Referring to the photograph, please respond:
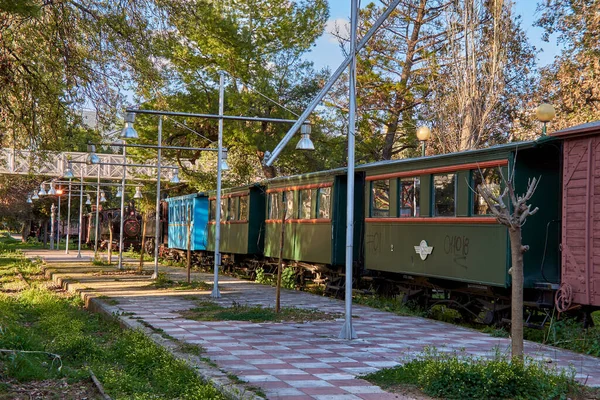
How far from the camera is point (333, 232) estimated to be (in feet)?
57.4

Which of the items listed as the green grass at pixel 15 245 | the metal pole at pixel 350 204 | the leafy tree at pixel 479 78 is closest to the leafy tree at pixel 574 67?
the leafy tree at pixel 479 78

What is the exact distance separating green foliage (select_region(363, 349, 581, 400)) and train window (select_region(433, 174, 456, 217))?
5.86 metres

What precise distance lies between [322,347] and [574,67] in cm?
1588

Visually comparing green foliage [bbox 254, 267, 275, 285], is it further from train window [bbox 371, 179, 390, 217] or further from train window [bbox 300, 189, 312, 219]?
train window [bbox 371, 179, 390, 217]

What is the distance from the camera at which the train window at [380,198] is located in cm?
1539

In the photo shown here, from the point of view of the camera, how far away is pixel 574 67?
2205 cm

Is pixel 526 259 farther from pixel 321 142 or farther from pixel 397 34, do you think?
pixel 321 142

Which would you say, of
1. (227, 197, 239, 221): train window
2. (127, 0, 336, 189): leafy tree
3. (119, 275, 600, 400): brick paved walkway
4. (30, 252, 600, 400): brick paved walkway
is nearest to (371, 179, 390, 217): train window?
(30, 252, 600, 400): brick paved walkway

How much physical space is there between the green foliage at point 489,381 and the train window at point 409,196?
23.1 ft

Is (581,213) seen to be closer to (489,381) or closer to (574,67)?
(489,381)

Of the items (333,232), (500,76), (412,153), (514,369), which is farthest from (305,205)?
(412,153)

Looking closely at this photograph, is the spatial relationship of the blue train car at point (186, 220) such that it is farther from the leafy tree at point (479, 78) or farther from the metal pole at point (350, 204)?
the metal pole at point (350, 204)

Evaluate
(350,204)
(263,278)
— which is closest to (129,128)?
(350,204)

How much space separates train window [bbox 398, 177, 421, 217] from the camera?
14156 millimetres
